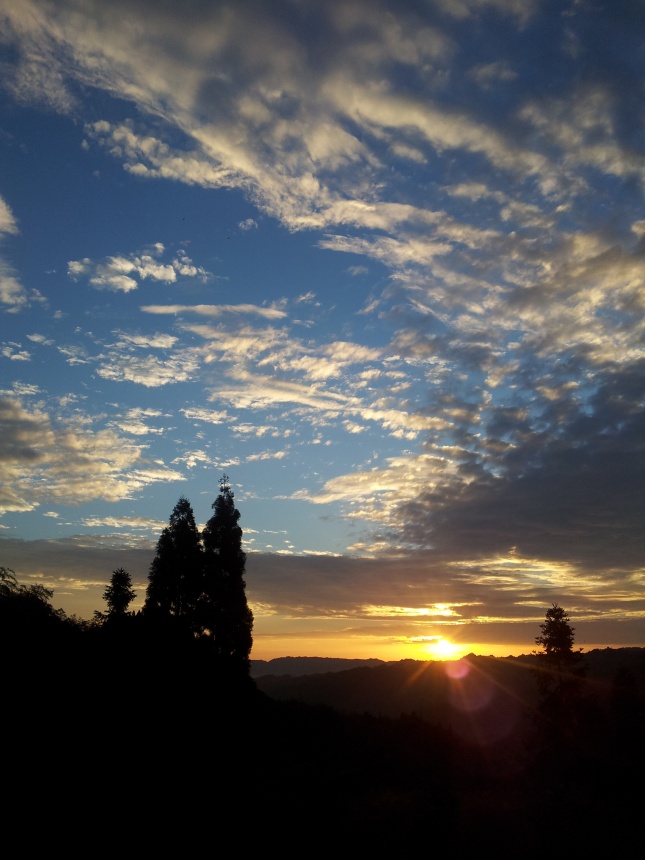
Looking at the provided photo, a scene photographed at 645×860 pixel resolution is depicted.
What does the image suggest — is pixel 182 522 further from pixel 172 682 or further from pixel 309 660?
pixel 309 660

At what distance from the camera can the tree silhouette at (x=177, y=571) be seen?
3209 cm

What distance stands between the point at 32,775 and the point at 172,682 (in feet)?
22.6

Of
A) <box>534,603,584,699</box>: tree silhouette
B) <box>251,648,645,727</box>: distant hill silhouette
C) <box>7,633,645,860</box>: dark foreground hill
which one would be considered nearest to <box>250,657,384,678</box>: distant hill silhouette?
<box>251,648,645,727</box>: distant hill silhouette

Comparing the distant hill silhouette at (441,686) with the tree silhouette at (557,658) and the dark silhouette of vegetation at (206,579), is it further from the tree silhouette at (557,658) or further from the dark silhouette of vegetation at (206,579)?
→ the dark silhouette of vegetation at (206,579)

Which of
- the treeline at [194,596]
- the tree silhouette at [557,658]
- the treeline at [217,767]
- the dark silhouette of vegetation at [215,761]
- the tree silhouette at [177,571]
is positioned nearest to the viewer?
the treeline at [217,767]

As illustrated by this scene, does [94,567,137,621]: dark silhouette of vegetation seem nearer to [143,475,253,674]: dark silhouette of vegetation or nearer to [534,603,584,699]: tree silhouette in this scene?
[143,475,253,674]: dark silhouette of vegetation

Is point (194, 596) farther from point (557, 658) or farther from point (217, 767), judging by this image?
point (557, 658)

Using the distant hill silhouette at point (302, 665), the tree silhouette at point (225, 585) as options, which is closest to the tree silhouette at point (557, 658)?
the tree silhouette at point (225, 585)

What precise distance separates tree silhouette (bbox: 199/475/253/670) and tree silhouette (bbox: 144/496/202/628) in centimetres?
57

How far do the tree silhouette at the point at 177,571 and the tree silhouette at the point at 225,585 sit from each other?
22.3 inches

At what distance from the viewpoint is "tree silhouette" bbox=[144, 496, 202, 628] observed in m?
32.1

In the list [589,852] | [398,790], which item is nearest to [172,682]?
[398,790]

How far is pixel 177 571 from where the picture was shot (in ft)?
107

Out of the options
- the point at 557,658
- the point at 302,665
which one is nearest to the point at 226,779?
the point at 557,658
